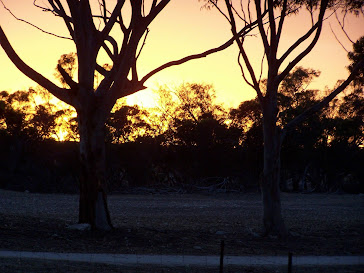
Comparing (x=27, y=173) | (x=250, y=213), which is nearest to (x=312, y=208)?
(x=250, y=213)

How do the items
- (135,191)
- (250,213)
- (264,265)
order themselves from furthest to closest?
1. (135,191)
2. (250,213)
3. (264,265)

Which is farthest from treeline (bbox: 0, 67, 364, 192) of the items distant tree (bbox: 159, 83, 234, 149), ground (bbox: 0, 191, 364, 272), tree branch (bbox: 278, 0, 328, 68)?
tree branch (bbox: 278, 0, 328, 68)

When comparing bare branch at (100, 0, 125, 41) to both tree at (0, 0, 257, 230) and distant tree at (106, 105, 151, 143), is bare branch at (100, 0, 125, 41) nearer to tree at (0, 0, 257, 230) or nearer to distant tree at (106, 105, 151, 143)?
tree at (0, 0, 257, 230)

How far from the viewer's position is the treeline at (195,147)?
3616 centimetres

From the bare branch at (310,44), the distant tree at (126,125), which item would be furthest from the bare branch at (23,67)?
the distant tree at (126,125)

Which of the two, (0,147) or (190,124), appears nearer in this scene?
(0,147)

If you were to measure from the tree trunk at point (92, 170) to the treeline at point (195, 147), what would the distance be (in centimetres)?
2127

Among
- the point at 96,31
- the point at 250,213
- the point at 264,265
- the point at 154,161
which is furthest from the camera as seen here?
the point at 154,161

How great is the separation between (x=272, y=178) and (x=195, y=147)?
74.0 feet

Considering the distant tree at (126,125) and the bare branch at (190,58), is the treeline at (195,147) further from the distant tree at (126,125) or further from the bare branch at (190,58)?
the bare branch at (190,58)

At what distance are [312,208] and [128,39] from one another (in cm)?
1387

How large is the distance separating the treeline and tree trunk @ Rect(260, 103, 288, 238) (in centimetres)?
2076

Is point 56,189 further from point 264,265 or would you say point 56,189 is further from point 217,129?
point 264,265

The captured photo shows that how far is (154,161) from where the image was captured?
37188 millimetres
